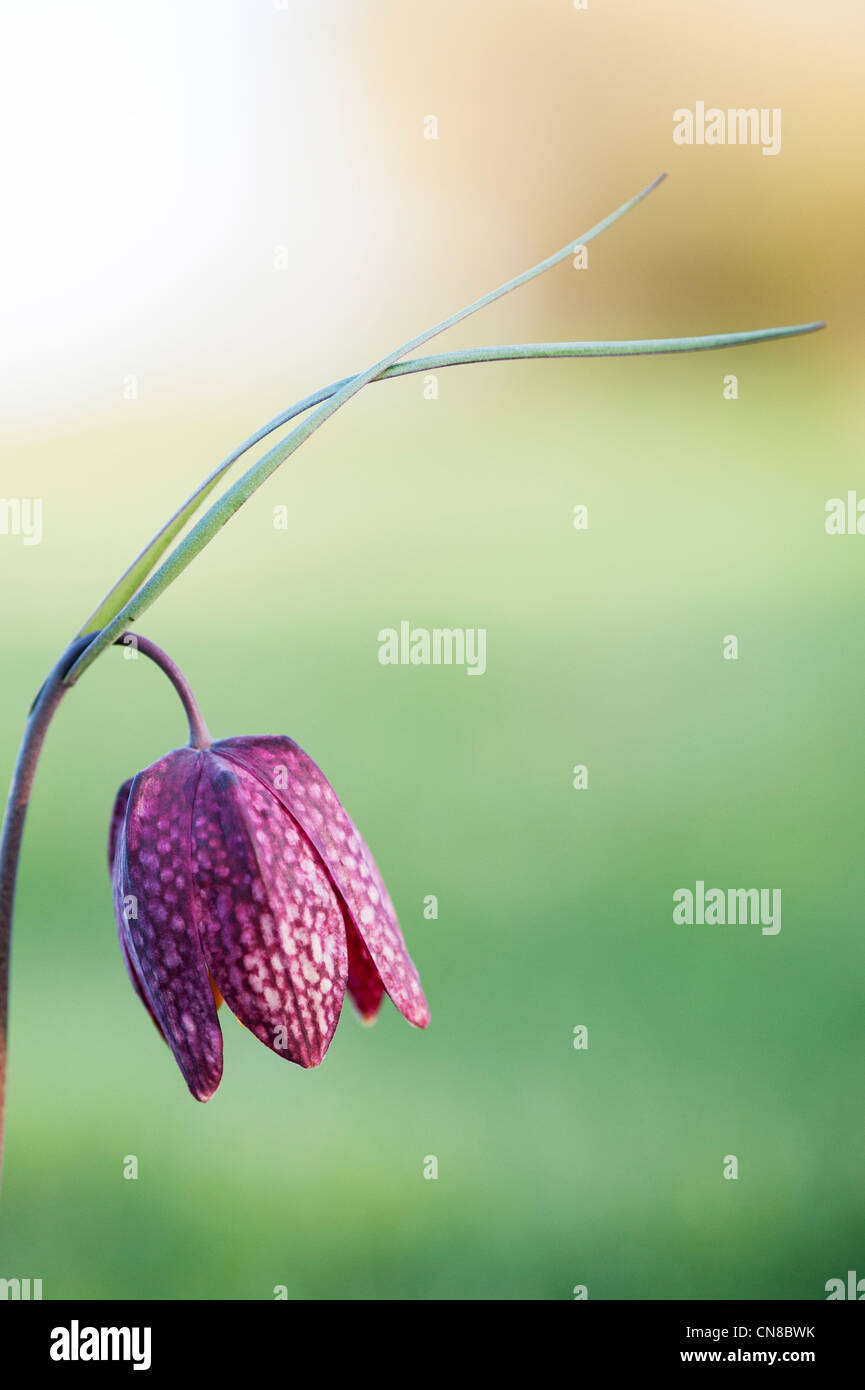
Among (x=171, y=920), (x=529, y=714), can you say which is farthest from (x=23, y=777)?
(x=529, y=714)

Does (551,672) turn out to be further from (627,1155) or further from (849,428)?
(627,1155)

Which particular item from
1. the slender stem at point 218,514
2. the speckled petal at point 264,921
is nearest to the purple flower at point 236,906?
the speckled petal at point 264,921

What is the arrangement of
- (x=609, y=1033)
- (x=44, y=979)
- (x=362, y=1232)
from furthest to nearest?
(x=44, y=979) → (x=609, y=1033) → (x=362, y=1232)

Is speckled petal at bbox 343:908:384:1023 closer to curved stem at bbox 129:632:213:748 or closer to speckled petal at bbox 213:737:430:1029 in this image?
speckled petal at bbox 213:737:430:1029

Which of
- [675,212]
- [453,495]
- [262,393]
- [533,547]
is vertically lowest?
[533,547]

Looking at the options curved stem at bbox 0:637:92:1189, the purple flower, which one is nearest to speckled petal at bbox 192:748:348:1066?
the purple flower
